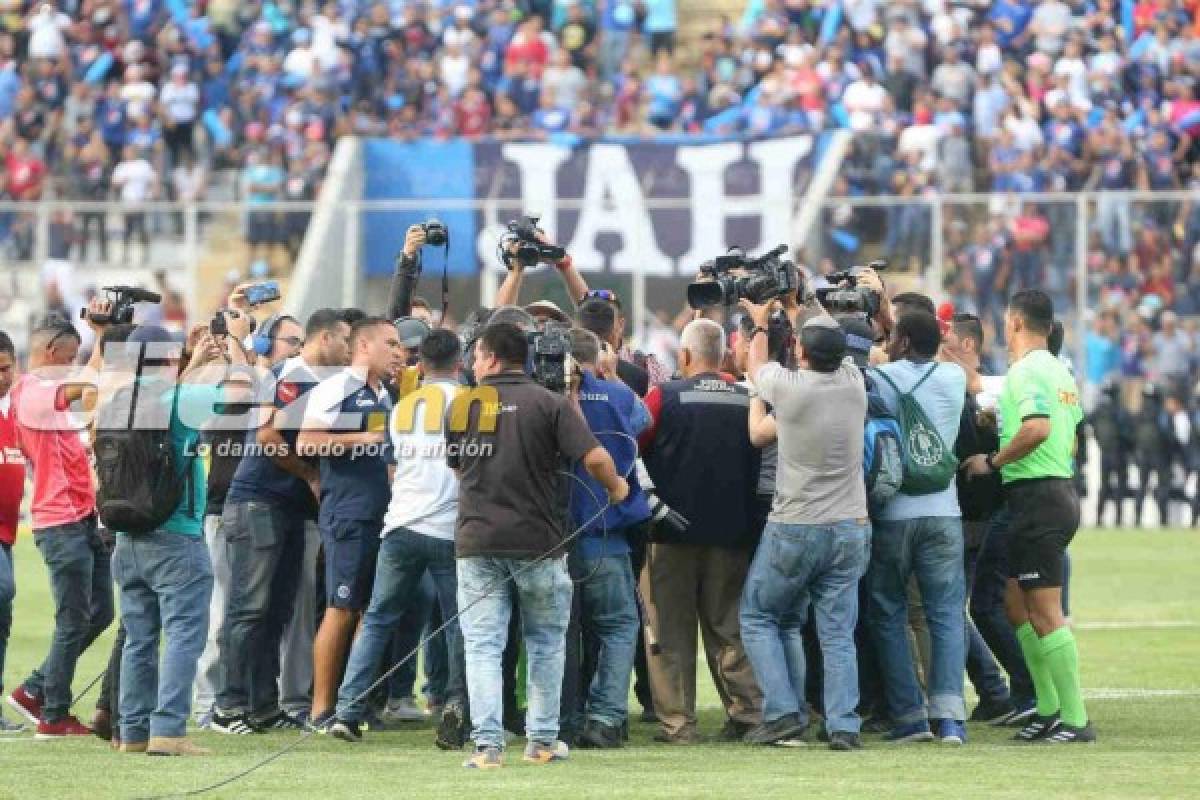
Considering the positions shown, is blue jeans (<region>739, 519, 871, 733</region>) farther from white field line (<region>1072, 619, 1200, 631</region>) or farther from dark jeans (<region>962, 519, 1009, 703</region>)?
white field line (<region>1072, 619, 1200, 631</region>)

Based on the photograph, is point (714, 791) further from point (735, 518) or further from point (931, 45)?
point (931, 45)

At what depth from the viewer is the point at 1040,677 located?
466 inches

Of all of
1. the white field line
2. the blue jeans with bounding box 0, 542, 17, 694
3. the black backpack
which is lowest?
the white field line

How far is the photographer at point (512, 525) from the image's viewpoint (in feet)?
34.8

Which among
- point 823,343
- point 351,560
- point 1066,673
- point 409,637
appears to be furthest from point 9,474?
point 1066,673

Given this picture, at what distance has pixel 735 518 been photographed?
11.9m

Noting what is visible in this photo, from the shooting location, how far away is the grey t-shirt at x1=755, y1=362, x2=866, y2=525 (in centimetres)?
1130

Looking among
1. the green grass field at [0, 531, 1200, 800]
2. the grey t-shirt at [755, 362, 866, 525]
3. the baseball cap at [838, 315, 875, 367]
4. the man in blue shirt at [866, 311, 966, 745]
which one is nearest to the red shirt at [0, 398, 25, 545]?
the green grass field at [0, 531, 1200, 800]

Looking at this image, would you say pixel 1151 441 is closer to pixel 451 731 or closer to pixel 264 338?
pixel 264 338

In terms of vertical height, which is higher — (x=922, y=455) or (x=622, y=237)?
(x=622, y=237)

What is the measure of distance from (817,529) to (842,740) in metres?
0.99

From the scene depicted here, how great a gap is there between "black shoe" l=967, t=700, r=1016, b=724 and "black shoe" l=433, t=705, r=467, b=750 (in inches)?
118

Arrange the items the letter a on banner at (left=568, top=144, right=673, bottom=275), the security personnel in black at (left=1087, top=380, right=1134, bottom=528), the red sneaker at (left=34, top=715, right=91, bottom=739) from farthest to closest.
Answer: the letter a on banner at (left=568, top=144, right=673, bottom=275) → the security personnel in black at (left=1087, top=380, right=1134, bottom=528) → the red sneaker at (left=34, top=715, right=91, bottom=739)

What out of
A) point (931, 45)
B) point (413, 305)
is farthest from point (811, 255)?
point (413, 305)
